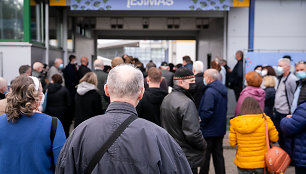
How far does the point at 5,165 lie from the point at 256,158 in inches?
118

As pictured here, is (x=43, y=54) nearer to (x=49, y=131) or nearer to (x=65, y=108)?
(x=65, y=108)

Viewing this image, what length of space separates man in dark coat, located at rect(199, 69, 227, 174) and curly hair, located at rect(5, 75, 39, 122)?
2.82 meters

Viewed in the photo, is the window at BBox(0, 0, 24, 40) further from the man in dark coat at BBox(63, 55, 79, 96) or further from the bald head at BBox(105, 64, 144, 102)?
the bald head at BBox(105, 64, 144, 102)

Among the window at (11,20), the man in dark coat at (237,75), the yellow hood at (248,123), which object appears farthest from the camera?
the man in dark coat at (237,75)

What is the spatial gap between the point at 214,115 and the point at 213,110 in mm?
103

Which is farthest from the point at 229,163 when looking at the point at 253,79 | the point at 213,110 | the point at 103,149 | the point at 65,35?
the point at 65,35

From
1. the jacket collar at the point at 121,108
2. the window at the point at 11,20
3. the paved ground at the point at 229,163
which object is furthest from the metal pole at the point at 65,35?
the jacket collar at the point at 121,108

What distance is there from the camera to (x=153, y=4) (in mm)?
9406

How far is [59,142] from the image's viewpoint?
270 centimetres

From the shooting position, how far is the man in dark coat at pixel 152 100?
459cm

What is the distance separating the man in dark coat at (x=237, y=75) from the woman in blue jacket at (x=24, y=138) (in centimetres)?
693

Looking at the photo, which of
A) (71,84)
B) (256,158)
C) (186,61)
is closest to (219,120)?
(256,158)

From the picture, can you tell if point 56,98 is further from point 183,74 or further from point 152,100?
point 183,74

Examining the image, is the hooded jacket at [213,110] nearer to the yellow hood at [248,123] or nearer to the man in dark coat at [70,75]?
the yellow hood at [248,123]
